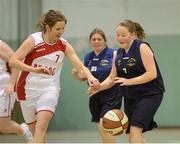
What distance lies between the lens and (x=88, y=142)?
743cm

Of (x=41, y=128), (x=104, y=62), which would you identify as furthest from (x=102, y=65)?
(x=41, y=128)

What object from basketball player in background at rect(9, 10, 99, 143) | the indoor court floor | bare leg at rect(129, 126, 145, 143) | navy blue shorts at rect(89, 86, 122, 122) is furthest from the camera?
the indoor court floor

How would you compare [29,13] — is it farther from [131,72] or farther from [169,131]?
[131,72]

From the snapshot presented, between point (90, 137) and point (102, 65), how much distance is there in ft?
8.34

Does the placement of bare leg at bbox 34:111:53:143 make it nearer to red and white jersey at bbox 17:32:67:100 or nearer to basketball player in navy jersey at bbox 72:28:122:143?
red and white jersey at bbox 17:32:67:100

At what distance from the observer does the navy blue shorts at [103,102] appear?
20.3 ft

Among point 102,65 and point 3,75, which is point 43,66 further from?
point 102,65

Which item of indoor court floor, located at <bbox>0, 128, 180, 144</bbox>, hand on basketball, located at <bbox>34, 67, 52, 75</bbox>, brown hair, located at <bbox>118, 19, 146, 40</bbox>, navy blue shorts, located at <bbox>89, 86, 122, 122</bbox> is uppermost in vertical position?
brown hair, located at <bbox>118, 19, 146, 40</bbox>

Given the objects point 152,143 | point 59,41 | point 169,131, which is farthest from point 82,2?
point 59,41

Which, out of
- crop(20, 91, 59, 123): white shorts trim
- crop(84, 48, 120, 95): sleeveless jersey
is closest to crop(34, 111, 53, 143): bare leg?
crop(20, 91, 59, 123): white shorts trim

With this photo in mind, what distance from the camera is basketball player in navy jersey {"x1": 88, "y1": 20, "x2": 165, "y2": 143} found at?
4883mm

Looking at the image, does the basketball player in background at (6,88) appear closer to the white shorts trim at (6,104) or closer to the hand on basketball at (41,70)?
the white shorts trim at (6,104)

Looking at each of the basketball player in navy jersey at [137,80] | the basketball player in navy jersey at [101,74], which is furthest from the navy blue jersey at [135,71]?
the basketball player in navy jersey at [101,74]

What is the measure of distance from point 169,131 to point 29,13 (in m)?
3.90
